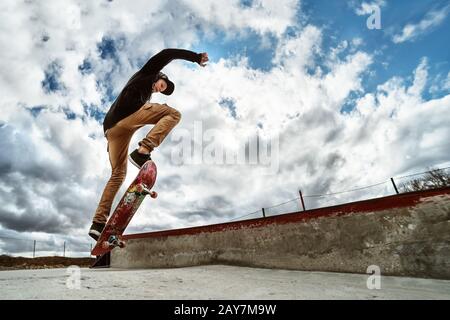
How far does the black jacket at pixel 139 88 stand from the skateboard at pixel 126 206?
96cm

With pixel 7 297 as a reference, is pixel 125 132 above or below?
above

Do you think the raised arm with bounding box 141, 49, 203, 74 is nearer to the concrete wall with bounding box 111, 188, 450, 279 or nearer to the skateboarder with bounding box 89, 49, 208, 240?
the skateboarder with bounding box 89, 49, 208, 240

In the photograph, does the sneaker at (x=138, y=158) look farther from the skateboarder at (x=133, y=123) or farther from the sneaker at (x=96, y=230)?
the sneaker at (x=96, y=230)

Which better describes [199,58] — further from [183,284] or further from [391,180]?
[391,180]

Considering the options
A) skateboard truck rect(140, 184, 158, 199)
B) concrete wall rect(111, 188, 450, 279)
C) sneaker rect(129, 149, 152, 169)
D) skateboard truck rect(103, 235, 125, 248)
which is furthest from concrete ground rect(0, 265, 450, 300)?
sneaker rect(129, 149, 152, 169)

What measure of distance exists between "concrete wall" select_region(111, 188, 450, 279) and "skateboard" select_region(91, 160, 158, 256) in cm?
263

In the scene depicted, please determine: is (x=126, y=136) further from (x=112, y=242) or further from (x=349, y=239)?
(x=349, y=239)

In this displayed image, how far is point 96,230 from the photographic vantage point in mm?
4258

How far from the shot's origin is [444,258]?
4.04 meters

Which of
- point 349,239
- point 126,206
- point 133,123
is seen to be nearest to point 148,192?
point 126,206

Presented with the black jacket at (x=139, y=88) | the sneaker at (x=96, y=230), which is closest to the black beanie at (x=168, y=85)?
the black jacket at (x=139, y=88)
